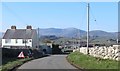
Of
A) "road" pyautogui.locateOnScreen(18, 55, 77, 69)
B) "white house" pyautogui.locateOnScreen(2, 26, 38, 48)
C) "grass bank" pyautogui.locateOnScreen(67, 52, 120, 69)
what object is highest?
"white house" pyautogui.locateOnScreen(2, 26, 38, 48)

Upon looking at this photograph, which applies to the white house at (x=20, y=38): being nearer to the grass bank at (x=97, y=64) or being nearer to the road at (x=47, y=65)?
the road at (x=47, y=65)

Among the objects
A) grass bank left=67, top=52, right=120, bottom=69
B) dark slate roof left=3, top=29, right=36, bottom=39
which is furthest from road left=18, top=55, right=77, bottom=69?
dark slate roof left=3, top=29, right=36, bottom=39

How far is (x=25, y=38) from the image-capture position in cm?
11525

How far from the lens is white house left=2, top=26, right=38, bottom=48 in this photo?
115 m

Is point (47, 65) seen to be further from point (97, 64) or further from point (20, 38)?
point (20, 38)

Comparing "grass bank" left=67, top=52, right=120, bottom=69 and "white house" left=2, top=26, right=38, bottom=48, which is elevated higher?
"white house" left=2, top=26, right=38, bottom=48

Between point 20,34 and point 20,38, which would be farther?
point 20,34

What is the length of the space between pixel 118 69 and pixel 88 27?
30.7 m

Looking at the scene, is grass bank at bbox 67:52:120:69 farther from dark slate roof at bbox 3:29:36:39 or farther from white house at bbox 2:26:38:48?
dark slate roof at bbox 3:29:36:39

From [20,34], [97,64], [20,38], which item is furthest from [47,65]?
[20,34]

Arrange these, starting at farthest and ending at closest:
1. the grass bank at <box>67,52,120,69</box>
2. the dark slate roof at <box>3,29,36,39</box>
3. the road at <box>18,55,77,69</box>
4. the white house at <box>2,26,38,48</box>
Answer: the dark slate roof at <box>3,29,36,39</box> → the white house at <box>2,26,38,48</box> → the road at <box>18,55,77,69</box> → the grass bank at <box>67,52,120,69</box>

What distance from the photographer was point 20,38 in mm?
117562

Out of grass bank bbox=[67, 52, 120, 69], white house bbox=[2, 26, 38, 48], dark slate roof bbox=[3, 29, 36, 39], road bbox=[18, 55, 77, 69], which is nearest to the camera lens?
grass bank bbox=[67, 52, 120, 69]

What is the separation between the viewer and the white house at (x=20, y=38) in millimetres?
114938
